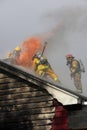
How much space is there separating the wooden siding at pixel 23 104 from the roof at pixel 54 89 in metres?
0.12

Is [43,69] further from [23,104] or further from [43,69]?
[23,104]

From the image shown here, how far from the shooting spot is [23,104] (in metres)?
9.27

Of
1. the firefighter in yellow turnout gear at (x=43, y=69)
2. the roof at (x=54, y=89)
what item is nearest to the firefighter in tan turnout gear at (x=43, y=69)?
the firefighter in yellow turnout gear at (x=43, y=69)

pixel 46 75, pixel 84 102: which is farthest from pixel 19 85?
pixel 46 75

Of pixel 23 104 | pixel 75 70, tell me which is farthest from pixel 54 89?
pixel 75 70

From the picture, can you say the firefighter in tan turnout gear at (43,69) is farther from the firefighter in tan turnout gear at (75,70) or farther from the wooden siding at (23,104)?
the wooden siding at (23,104)

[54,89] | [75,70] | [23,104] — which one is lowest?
[23,104]

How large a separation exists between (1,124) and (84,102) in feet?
8.16

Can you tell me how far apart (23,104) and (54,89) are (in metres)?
0.98

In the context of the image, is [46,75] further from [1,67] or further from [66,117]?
[66,117]

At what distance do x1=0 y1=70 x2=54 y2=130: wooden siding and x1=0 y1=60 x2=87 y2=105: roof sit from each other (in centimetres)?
12

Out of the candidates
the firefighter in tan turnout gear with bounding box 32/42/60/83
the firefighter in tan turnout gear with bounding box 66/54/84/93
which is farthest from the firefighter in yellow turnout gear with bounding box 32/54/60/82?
the firefighter in tan turnout gear with bounding box 66/54/84/93

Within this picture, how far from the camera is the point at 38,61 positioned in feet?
56.3

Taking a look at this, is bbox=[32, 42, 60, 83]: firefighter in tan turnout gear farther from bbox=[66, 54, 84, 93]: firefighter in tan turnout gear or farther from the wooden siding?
the wooden siding
